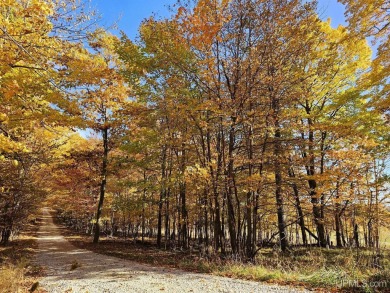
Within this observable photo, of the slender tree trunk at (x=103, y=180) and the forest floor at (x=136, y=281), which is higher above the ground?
the slender tree trunk at (x=103, y=180)

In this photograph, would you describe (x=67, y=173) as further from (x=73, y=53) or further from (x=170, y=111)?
(x=73, y=53)

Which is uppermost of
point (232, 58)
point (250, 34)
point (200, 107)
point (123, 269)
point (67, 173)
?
point (250, 34)

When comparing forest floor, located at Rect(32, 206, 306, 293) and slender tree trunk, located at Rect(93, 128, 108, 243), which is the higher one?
slender tree trunk, located at Rect(93, 128, 108, 243)

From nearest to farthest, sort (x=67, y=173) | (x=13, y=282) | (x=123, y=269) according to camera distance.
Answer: (x=13, y=282), (x=123, y=269), (x=67, y=173)

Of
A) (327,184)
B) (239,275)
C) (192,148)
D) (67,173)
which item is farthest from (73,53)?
(67,173)

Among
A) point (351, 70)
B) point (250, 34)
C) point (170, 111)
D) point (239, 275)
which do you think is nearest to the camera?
point (239, 275)

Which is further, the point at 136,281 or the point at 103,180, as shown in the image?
the point at 103,180

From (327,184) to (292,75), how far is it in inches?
183

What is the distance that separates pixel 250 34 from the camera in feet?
34.0

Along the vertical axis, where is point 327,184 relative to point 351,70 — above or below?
below

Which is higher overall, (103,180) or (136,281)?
(103,180)

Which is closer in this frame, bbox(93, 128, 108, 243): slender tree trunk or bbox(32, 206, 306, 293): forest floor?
bbox(32, 206, 306, 293): forest floor

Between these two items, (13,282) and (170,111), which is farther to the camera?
(170,111)

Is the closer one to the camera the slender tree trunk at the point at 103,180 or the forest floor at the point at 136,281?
the forest floor at the point at 136,281
